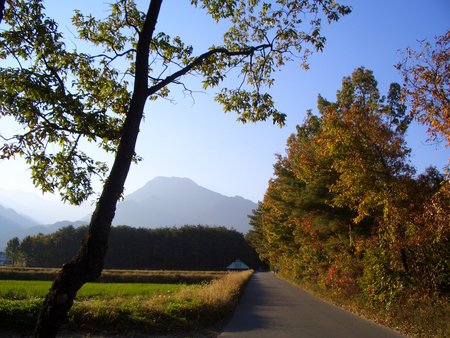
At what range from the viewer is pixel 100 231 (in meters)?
5.04

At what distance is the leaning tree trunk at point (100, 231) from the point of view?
470 centimetres

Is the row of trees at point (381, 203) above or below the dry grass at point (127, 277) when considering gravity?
above

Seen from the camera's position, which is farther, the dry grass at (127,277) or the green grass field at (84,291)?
the dry grass at (127,277)

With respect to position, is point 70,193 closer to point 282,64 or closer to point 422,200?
point 282,64

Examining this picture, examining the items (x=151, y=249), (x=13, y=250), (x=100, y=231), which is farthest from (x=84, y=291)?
(x=13, y=250)

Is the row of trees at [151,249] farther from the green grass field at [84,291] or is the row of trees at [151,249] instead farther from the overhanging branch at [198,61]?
the overhanging branch at [198,61]

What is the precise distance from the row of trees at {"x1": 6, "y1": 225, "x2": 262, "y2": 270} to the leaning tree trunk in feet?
280

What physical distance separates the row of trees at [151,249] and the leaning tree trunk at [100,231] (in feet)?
280

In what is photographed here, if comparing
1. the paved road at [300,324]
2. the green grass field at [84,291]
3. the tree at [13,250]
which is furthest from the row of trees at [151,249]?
the paved road at [300,324]

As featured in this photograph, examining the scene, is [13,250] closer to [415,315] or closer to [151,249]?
[151,249]

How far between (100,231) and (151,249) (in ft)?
302

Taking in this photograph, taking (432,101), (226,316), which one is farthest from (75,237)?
(432,101)

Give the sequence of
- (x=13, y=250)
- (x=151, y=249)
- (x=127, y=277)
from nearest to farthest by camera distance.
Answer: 1. (x=127, y=277)
2. (x=151, y=249)
3. (x=13, y=250)

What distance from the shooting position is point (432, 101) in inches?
401
